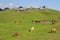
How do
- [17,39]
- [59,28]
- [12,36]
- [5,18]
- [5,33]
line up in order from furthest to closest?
[5,18] < [59,28] < [5,33] < [12,36] < [17,39]

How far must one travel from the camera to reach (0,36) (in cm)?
3775

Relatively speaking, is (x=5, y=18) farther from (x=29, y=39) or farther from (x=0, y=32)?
(x=29, y=39)

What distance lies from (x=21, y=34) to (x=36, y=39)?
5274 mm

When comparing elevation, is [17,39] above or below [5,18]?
above

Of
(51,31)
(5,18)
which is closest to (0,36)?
(51,31)

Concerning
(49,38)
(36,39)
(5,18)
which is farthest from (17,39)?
(5,18)

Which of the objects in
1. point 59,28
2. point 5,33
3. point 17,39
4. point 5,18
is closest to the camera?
point 17,39

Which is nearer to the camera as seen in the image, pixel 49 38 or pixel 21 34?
pixel 49 38

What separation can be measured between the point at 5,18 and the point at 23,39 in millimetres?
32408

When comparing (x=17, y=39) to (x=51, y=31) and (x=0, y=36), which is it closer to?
(x=0, y=36)

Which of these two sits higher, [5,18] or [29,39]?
[29,39]

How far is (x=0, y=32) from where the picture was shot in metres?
41.0

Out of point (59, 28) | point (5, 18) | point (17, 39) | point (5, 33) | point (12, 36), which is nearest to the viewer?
point (17, 39)

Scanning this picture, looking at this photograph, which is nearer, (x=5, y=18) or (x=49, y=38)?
(x=49, y=38)
